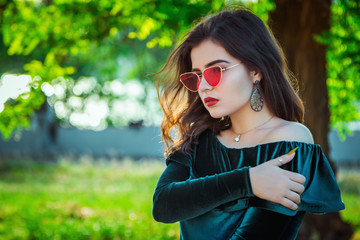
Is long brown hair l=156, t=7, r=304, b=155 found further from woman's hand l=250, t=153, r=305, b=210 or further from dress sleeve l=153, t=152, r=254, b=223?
woman's hand l=250, t=153, r=305, b=210

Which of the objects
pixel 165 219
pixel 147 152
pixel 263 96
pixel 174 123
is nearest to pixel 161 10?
pixel 174 123

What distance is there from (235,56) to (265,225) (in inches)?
29.4

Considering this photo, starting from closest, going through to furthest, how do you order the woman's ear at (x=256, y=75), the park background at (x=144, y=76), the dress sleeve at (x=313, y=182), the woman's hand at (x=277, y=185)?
the woman's hand at (x=277, y=185) → the dress sleeve at (x=313, y=182) → the woman's ear at (x=256, y=75) → the park background at (x=144, y=76)

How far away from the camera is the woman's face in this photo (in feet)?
5.77

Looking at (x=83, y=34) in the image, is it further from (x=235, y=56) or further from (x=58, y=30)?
(x=235, y=56)

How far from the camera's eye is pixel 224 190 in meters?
1.56

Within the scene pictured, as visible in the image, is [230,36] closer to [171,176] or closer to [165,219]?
[171,176]

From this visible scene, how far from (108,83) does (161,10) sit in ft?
49.7

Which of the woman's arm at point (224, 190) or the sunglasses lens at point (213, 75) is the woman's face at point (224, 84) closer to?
the sunglasses lens at point (213, 75)

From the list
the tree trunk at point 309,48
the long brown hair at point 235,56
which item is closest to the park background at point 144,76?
the tree trunk at point 309,48

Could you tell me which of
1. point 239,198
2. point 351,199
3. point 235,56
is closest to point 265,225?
point 239,198

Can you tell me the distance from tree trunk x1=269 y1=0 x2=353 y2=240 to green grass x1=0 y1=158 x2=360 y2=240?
270 centimetres

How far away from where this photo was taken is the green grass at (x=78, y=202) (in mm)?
5738

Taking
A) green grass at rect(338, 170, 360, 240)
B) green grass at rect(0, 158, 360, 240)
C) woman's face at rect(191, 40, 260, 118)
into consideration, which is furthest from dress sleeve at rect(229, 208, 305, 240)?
green grass at rect(338, 170, 360, 240)
